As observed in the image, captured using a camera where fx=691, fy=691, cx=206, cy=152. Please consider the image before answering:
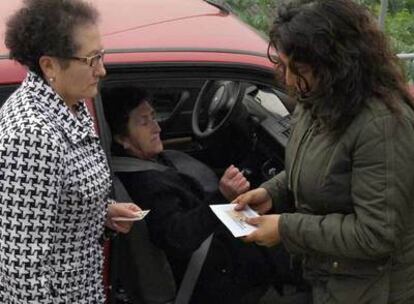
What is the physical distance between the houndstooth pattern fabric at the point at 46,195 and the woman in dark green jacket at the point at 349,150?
59cm

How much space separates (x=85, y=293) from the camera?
2152mm

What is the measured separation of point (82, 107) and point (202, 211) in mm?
669

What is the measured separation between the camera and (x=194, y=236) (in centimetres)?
254

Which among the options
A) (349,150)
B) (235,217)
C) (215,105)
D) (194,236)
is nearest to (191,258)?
(194,236)

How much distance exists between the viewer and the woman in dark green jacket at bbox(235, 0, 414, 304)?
187cm

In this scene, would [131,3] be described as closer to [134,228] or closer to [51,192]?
[134,228]

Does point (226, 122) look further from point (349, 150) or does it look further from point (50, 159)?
point (50, 159)

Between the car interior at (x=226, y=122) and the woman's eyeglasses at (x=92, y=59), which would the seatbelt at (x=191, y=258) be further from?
the woman's eyeglasses at (x=92, y=59)

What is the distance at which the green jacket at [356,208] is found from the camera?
188cm

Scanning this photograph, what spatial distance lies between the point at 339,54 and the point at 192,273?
1.20 m

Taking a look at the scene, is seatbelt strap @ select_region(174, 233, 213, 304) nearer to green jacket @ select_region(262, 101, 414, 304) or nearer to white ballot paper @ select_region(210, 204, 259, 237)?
white ballot paper @ select_region(210, 204, 259, 237)

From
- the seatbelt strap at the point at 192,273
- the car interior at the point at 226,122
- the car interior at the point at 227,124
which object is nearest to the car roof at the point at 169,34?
the car interior at the point at 226,122

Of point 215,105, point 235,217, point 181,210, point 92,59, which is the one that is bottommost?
point 215,105

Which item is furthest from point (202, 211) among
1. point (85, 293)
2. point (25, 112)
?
point (25, 112)
